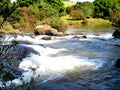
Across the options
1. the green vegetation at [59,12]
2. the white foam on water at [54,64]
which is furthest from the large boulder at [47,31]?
the white foam on water at [54,64]

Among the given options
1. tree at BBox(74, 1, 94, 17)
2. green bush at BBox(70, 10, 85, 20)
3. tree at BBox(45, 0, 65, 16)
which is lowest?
green bush at BBox(70, 10, 85, 20)

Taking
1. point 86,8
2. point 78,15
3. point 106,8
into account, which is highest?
point 86,8

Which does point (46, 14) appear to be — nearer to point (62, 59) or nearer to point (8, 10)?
point (62, 59)

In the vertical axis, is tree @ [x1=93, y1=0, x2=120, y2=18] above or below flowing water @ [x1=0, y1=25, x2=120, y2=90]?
below

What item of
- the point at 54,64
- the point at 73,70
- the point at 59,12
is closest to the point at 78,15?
the point at 59,12

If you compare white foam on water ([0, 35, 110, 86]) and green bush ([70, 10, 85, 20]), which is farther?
green bush ([70, 10, 85, 20])

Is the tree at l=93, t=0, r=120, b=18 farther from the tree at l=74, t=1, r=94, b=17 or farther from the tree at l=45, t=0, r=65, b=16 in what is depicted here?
the tree at l=45, t=0, r=65, b=16

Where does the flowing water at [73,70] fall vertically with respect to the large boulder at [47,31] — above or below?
above

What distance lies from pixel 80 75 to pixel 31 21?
35384 millimetres

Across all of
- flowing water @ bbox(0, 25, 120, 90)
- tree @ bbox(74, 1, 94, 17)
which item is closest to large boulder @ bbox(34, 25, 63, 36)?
flowing water @ bbox(0, 25, 120, 90)

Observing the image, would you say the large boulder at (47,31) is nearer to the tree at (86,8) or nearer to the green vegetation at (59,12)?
the green vegetation at (59,12)

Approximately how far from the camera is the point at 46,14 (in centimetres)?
5572

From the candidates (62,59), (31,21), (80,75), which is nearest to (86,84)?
(80,75)

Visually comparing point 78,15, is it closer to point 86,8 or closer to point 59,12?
point 86,8
